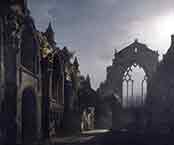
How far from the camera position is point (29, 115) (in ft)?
85.1

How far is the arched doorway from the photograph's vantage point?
25702 millimetres

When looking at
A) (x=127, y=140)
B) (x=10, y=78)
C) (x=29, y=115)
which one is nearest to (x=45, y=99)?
(x=29, y=115)

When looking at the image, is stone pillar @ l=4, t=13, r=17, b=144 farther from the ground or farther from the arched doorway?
the ground

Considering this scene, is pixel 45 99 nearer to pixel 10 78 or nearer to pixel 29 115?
pixel 29 115

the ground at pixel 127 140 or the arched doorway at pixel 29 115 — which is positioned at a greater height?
the arched doorway at pixel 29 115

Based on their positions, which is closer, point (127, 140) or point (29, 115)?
point (29, 115)

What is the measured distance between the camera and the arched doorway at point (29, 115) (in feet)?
84.3

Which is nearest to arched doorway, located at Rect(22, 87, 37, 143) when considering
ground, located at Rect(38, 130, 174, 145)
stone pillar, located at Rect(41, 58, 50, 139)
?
ground, located at Rect(38, 130, 174, 145)

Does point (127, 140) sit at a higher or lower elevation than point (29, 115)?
lower

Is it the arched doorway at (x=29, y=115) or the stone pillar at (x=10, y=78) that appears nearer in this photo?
the stone pillar at (x=10, y=78)

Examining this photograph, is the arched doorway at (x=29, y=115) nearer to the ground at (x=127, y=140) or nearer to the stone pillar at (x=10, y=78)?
the ground at (x=127, y=140)

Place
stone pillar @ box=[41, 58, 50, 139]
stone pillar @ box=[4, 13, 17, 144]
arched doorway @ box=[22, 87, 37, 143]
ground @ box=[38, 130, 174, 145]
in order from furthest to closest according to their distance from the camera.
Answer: stone pillar @ box=[41, 58, 50, 139], arched doorway @ box=[22, 87, 37, 143], ground @ box=[38, 130, 174, 145], stone pillar @ box=[4, 13, 17, 144]

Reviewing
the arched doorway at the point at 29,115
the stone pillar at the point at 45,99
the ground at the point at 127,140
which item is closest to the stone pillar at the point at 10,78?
the arched doorway at the point at 29,115

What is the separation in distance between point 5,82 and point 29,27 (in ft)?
19.9
